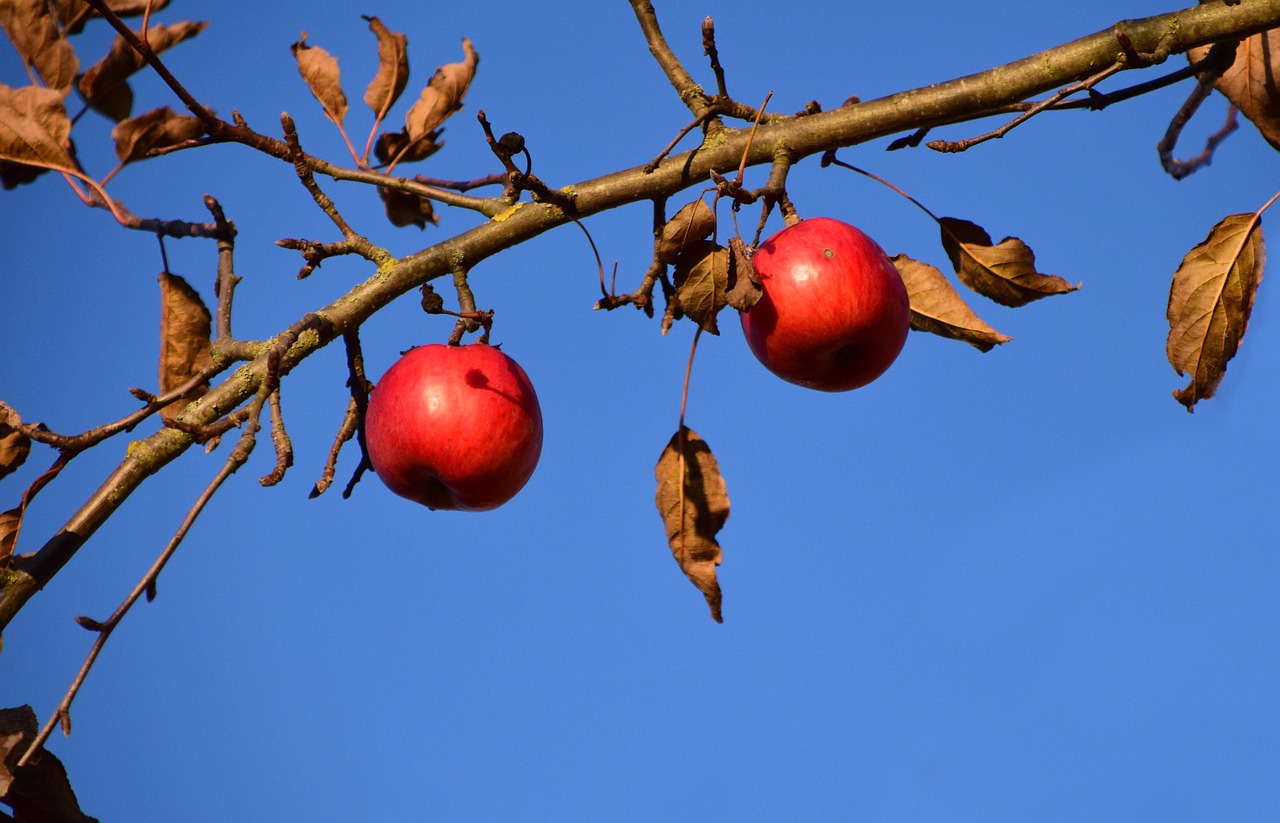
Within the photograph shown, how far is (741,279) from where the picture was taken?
165cm

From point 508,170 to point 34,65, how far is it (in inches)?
33.1

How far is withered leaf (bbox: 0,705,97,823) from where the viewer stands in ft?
5.27

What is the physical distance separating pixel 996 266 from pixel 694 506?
616mm

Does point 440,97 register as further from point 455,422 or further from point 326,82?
point 455,422

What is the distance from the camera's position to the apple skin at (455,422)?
183 cm

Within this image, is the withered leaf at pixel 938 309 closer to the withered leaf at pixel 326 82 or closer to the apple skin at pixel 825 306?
the apple skin at pixel 825 306

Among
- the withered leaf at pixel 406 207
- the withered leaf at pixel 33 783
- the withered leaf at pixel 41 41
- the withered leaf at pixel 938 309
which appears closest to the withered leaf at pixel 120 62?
the withered leaf at pixel 41 41

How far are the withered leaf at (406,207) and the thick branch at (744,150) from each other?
0.77 meters

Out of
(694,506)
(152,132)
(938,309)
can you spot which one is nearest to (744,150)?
(938,309)

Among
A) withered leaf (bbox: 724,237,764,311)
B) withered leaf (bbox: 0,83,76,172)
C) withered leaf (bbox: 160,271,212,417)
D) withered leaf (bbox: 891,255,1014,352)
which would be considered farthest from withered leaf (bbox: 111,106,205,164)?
withered leaf (bbox: 891,255,1014,352)

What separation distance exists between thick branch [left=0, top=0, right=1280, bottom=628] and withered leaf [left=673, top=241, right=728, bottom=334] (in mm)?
103

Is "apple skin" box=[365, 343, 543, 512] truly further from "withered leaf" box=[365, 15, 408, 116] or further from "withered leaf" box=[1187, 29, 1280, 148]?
"withered leaf" box=[1187, 29, 1280, 148]

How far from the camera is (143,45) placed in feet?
5.49

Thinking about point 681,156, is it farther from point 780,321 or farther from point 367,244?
point 367,244
